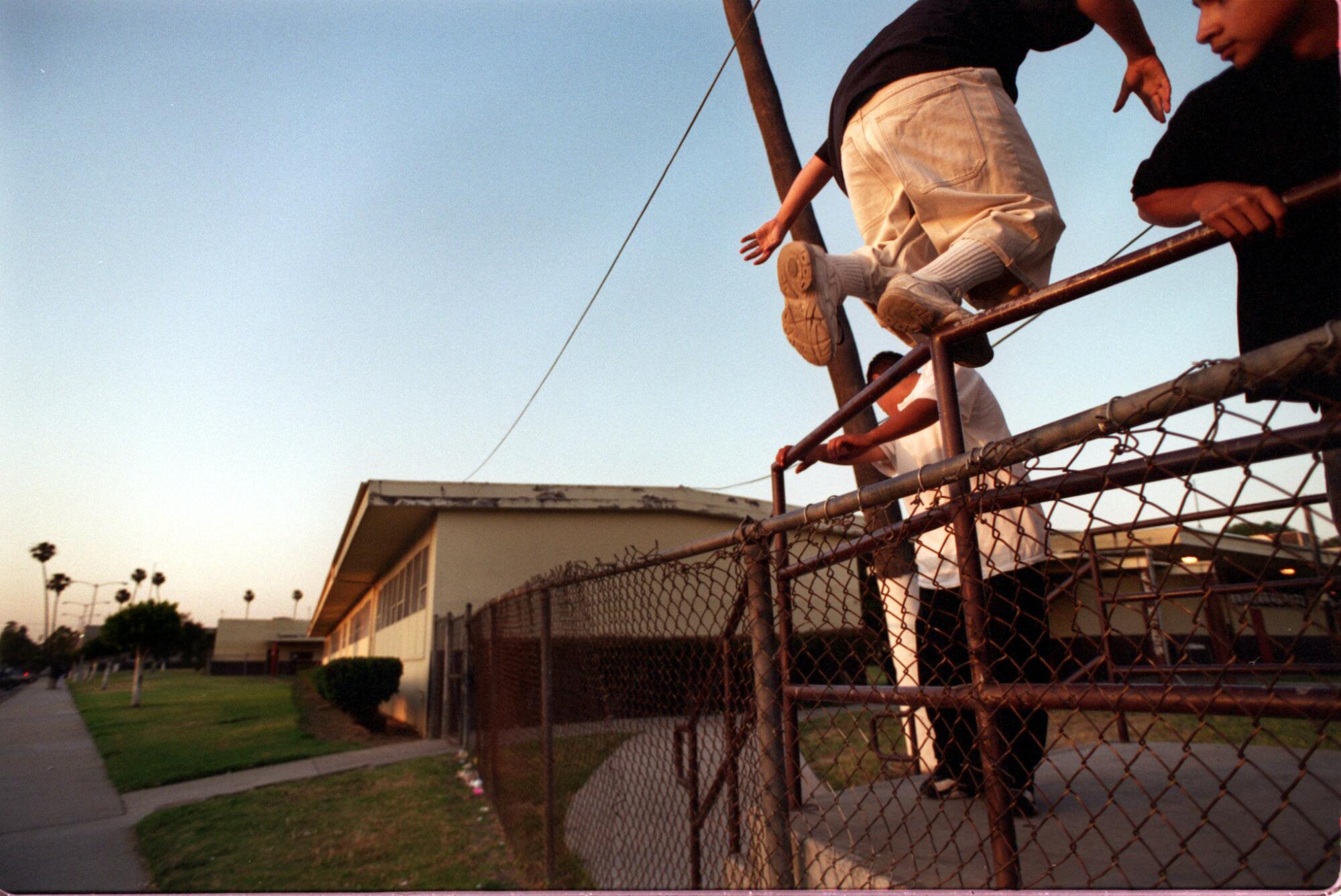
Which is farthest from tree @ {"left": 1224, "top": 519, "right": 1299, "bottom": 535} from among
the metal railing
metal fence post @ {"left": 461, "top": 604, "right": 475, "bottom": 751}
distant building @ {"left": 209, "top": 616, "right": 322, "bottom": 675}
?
distant building @ {"left": 209, "top": 616, "right": 322, "bottom": 675}

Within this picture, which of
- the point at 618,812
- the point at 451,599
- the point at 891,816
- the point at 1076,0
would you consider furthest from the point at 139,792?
the point at 1076,0

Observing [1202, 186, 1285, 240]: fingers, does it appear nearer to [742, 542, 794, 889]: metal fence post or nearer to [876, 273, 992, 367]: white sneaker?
[876, 273, 992, 367]: white sneaker

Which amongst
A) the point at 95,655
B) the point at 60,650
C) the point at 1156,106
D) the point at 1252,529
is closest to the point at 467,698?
the point at 1156,106

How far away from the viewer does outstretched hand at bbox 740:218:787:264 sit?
3.04 metres

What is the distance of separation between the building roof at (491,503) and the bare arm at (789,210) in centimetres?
944

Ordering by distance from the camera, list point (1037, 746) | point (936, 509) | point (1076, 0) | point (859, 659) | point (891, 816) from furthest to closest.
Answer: point (891, 816) < point (1037, 746) < point (1076, 0) < point (859, 659) < point (936, 509)

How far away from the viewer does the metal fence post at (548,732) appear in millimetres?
3672

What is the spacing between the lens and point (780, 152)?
4.69 meters

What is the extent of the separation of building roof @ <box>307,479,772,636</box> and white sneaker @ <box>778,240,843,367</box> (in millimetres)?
10221

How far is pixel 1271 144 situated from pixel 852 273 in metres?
0.96

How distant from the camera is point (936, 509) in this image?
4.53 ft

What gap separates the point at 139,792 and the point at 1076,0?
9.49m

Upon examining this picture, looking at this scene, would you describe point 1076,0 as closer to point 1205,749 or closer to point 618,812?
point 618,812

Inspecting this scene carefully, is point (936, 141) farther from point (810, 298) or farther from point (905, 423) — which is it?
point (905, 423)
